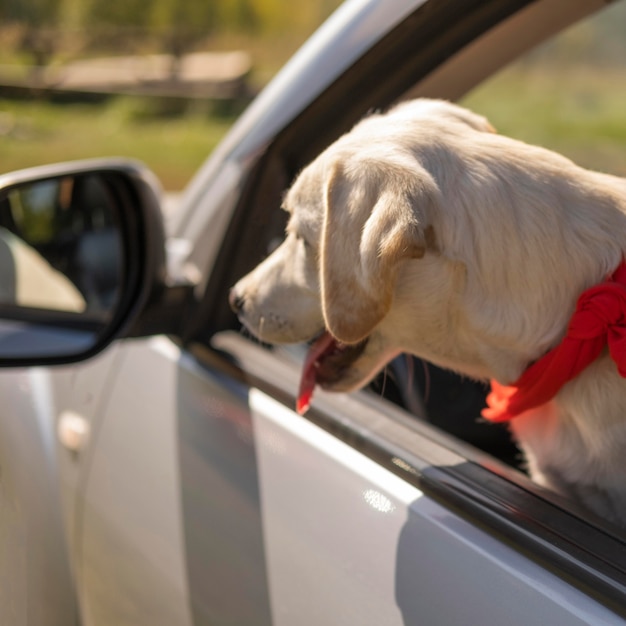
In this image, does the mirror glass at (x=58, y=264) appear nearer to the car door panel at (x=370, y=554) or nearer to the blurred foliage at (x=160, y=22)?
the car door panel at (x=370, y=554)

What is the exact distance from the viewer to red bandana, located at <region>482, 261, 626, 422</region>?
5.50 feet

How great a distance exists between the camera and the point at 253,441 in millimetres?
2070

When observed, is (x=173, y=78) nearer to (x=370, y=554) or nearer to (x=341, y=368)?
(x=341, y=368)

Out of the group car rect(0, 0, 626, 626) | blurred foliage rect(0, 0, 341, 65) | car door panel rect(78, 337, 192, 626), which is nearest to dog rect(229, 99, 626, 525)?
car rect(0, 0, 626, 626)

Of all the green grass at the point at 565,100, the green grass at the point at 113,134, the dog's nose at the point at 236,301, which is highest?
the dog's nose at the point at 236,301

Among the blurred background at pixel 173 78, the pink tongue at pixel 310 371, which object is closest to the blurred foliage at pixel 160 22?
the blurred background at pixel 173 78

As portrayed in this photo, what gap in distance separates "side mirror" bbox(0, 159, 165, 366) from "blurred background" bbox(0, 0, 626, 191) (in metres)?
11.9

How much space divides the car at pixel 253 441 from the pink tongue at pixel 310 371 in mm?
41

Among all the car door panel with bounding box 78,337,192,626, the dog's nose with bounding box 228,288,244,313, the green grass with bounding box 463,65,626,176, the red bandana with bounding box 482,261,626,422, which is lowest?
the green grass with bounding box 463,65,626,176

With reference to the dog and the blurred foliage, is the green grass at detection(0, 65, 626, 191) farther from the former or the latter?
the dog

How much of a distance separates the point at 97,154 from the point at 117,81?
20.8 feet

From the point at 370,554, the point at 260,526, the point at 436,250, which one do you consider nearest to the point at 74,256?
the point at 260,526

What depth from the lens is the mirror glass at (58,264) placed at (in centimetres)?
273

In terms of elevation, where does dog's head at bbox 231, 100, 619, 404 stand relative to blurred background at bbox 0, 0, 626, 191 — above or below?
above
